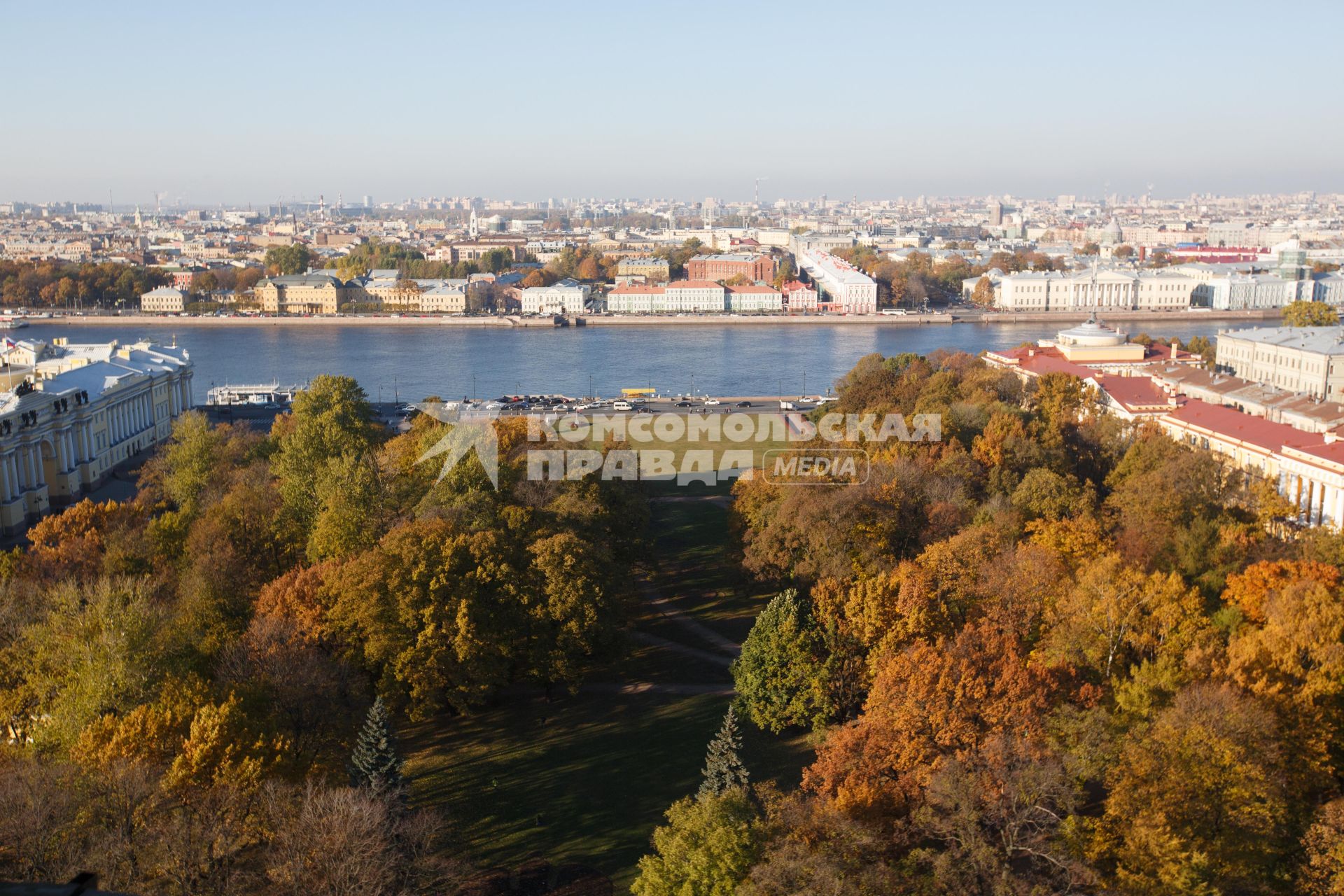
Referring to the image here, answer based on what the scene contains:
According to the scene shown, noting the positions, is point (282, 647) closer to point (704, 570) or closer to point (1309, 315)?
point (704, 570)

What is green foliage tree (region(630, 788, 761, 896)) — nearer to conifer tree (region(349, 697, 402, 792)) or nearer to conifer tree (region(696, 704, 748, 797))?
conifer tree (region(696, 704, 748, 797))

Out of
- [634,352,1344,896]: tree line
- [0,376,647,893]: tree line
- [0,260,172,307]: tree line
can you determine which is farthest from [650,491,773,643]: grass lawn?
[0,260,172,307]: tree line

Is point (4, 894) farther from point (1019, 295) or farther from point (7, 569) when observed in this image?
point (1019, 295)

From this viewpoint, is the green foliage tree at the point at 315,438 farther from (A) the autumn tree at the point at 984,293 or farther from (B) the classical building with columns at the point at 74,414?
(A) the autumn tree at the point at 984,293

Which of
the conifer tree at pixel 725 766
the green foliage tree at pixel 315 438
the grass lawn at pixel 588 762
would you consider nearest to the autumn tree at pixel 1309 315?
the green foliage tree at pixel 315 438

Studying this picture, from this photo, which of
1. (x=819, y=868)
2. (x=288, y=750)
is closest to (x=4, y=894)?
(x=819, y=868)

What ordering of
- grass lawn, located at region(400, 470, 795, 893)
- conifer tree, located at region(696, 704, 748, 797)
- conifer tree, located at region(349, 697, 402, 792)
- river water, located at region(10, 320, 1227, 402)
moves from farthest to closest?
river water, located at region(10, 320, 1227, 402) → grass lawn, located at region(400, 470, 795, 893) → conifer tree, located at region(696, 704, 748, 797) → conifer tree, located at region(349, 697, 402, 792)
